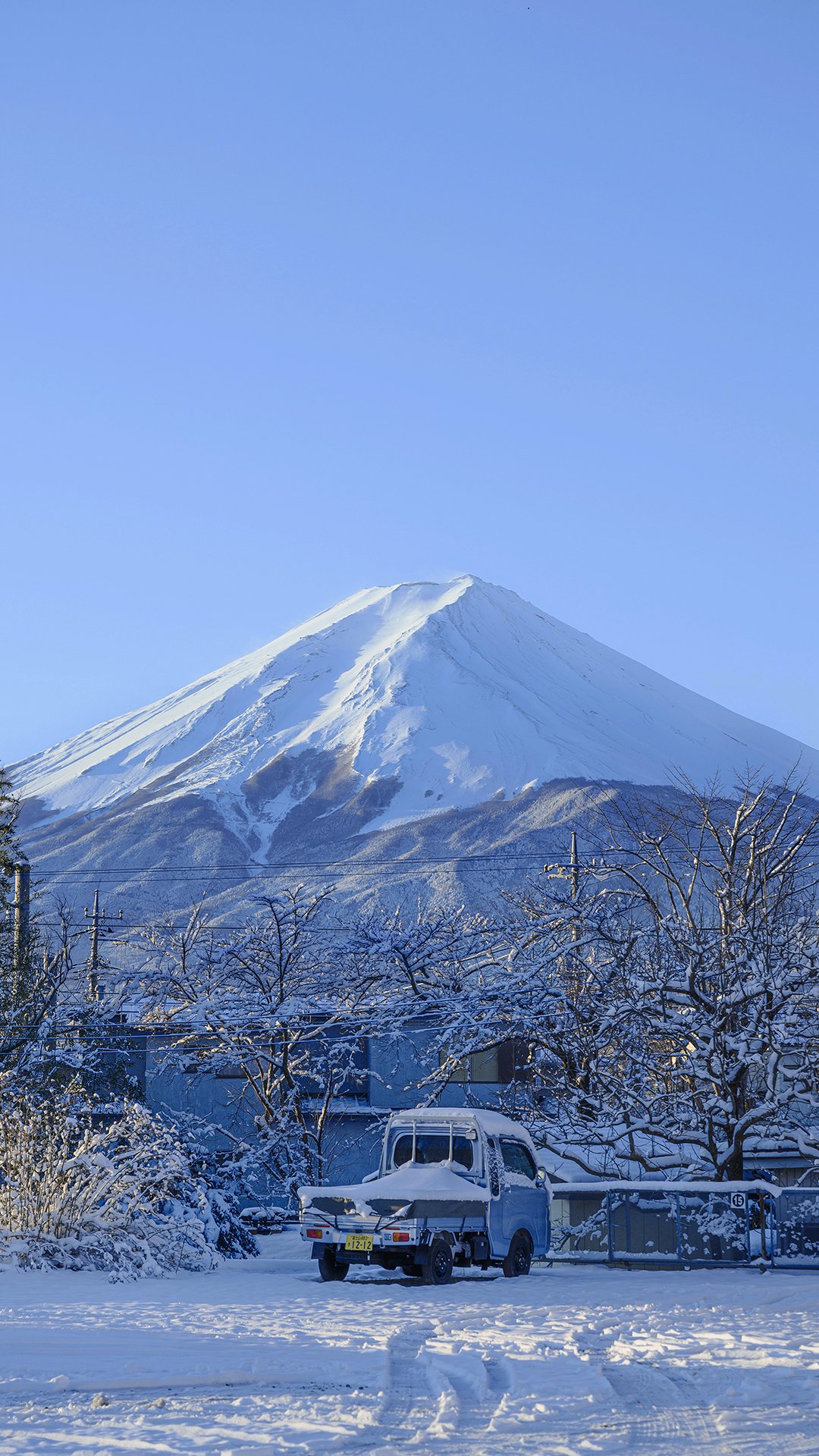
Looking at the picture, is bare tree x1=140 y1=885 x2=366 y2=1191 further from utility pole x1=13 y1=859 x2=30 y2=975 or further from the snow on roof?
the snow on roof

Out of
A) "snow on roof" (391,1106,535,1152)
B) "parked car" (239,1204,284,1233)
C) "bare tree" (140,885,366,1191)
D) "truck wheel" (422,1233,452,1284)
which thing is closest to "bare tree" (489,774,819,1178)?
"snow on roof" (391,1106,535,1152)

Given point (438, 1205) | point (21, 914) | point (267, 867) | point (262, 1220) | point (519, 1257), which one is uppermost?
point (267, 867)

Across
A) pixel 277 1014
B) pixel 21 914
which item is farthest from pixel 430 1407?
pixel 21 914

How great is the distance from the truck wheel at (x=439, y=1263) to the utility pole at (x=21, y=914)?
63.4ft

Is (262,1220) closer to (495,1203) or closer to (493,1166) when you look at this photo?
(493,1166)

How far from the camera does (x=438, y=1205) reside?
16.6 m

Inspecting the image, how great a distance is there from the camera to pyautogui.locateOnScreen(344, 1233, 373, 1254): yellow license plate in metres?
16.4

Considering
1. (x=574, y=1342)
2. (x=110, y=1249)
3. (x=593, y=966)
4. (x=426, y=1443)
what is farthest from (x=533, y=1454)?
(x=593, y=966)

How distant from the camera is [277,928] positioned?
31.5 meters

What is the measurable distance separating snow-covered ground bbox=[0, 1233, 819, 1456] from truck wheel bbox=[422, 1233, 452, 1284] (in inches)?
14.3

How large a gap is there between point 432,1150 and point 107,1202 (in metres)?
3.71

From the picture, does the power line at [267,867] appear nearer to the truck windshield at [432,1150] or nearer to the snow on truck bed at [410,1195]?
the truck windshield at [432,1150]

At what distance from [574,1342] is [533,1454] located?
453 centimetres

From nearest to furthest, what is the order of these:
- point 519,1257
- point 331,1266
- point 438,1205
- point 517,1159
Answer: point 438,1205 < point 331,1266 < point 519,1257 < point 517,1159
